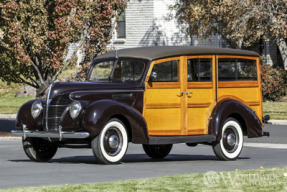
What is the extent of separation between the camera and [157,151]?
49.4 ft

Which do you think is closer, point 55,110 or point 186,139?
point 55,110

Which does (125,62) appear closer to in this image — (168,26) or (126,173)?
(126,173)

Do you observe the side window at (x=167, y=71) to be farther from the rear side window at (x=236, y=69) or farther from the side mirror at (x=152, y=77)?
the rear side window at (x=236, y=69)

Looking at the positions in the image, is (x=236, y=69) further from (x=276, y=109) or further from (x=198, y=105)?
(x=276, y=109)

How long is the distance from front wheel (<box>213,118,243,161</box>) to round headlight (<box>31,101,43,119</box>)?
11.2 ft

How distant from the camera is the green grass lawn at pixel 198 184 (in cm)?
941

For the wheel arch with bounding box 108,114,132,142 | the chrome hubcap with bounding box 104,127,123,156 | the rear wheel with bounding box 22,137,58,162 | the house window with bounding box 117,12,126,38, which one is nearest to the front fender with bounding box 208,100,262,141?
the wheel arch with bounding box 108,114,132,142

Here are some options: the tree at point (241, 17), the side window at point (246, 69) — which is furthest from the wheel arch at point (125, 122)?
the tree at point (241, 17)

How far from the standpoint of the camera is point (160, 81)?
13.7 m

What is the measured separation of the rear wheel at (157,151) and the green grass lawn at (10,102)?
17.4 m

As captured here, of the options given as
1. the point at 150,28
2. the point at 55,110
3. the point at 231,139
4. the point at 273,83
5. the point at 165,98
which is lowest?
the point at 231,139

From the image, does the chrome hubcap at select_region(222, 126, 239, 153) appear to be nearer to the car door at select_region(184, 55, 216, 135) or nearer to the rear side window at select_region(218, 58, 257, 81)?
the car door at select_region(184, 55, 216, 135)

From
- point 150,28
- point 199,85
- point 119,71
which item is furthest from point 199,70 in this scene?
point 150,28

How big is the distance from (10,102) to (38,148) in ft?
75.4
